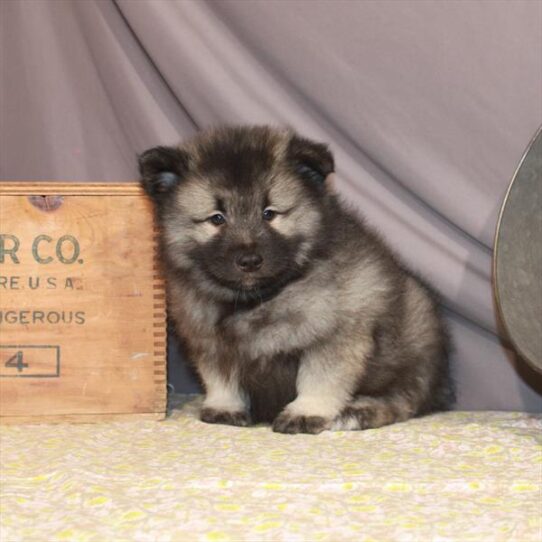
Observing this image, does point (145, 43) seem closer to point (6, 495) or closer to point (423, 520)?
point (6, 495)

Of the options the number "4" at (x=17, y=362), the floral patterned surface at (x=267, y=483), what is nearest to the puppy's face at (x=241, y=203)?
the floral patterned surface at (x=267, y=483)

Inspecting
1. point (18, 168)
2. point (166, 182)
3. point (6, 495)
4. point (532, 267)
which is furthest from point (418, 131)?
point (6, 495)

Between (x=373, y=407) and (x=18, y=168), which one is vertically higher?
(x=18, y=168)

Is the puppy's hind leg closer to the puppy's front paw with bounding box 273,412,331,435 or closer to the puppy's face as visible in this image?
the puppy's front paw with bounding box 273,412,331,435

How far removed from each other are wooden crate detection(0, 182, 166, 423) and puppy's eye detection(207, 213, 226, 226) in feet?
1.01

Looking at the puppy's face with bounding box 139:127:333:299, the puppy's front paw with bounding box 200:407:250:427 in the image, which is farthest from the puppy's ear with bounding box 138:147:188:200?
the puppy's front paw with bounding box 200:407:250:427

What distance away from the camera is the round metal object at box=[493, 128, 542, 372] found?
9.25 feet

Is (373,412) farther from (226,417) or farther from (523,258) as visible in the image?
(523,258)

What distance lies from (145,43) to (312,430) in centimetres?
167

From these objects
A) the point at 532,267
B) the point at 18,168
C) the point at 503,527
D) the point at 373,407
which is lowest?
the point at 503,527

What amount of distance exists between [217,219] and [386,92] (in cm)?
100

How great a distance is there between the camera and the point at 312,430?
296 cm

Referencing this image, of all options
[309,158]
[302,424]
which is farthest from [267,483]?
[309,158]

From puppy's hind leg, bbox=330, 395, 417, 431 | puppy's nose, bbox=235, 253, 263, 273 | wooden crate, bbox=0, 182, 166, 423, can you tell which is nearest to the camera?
puppy's nose, bbox=235, 253, 263, 273
